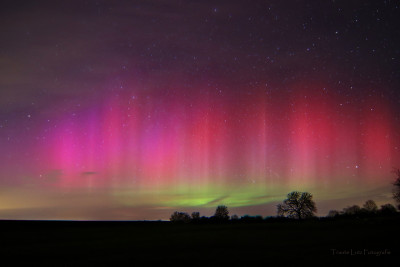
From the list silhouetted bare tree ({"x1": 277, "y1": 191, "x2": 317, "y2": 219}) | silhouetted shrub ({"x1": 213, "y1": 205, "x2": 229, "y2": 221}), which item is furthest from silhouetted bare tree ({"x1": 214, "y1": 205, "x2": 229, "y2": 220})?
silhouetted bare tree ({"x1": 277, "y1": 191, "x2": 317, "y2": 219})

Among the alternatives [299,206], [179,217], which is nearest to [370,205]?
[299,206]

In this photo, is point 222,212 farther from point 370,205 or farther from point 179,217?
point 370,205

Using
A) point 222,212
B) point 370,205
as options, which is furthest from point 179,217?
point 370,205

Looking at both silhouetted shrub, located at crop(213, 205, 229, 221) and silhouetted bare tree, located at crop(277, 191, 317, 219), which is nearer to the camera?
silhouetted bare tree, located at crop(277, 191, 317, 219)

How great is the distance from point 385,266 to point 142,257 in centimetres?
1413

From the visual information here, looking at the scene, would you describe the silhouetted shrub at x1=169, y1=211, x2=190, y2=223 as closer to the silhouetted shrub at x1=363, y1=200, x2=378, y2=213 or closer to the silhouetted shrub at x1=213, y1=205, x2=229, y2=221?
the silhouetted shrub at x1=213, y1=205, x2=229, y2=221

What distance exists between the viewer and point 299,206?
342 ft

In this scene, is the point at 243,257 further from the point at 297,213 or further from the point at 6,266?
the point at 297,213

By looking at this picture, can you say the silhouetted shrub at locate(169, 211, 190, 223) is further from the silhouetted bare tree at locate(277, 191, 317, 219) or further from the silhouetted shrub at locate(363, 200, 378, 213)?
the silhouetted shrub at locate(363, 200, 378, 213)

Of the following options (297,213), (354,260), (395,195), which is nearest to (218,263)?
(354,260)

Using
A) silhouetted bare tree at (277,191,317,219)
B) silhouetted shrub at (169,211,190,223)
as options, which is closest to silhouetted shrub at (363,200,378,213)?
silhouetted bare tree at (277,191,317,219)

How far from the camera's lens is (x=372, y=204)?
128 metres

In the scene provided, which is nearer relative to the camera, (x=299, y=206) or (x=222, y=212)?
(x=299, y=206)

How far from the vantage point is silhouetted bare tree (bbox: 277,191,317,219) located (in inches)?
4060
